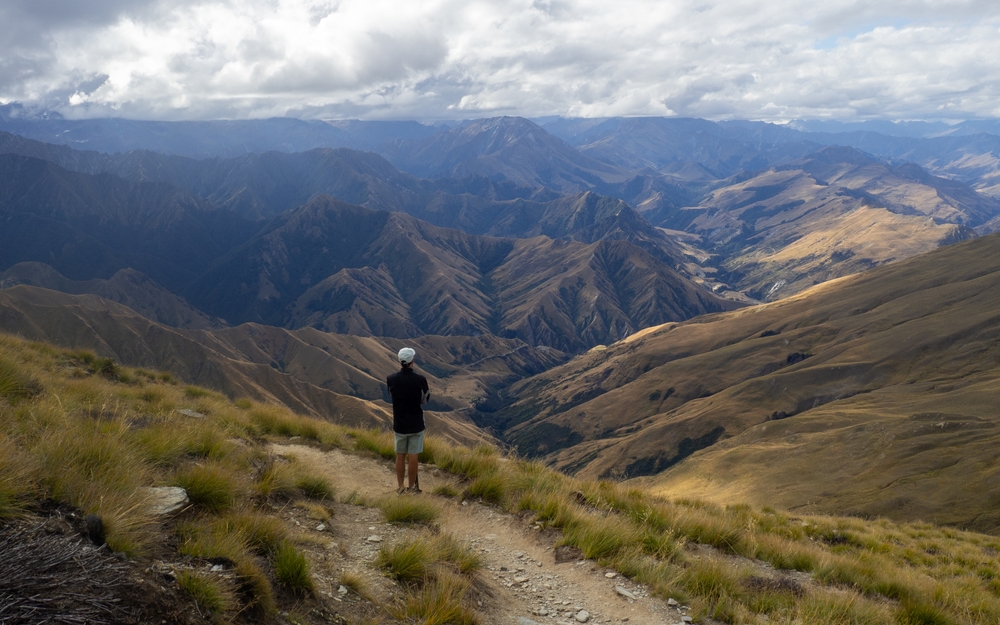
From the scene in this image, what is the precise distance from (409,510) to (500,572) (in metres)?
2.06

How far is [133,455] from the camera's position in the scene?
26.3ft

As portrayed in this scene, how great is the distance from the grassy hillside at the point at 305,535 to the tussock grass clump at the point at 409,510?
37mm

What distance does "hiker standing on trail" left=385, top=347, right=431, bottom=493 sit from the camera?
1146 centimetres

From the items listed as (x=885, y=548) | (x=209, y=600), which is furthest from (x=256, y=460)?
(x=885, y=548)

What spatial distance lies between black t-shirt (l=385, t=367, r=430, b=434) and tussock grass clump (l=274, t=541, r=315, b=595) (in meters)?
4.92

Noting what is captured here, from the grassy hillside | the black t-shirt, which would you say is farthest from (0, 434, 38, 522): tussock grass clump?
the black t-shirt

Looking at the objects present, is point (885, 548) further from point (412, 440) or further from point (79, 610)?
point (79, 610)

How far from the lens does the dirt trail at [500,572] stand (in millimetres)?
7293

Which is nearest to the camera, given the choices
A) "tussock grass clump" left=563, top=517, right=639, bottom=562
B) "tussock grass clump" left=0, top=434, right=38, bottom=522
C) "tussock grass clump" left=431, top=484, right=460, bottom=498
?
"tussock grass clump" left=0, top=434, right=38, bottom=522

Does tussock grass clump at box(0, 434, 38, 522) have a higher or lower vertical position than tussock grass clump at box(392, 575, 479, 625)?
higher

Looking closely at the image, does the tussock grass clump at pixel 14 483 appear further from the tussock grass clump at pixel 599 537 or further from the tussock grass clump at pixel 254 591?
the tussock grass clump at pixel 599 537

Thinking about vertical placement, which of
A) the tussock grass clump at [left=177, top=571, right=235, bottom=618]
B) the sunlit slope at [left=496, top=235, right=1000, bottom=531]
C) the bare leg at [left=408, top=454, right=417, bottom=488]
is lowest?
the sunlit slope at [left=496, top=235, right=1000, bottom=531]

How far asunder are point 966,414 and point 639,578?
112153 millimetres

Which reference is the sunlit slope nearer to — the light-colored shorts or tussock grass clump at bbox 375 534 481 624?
the light-colored shorts
